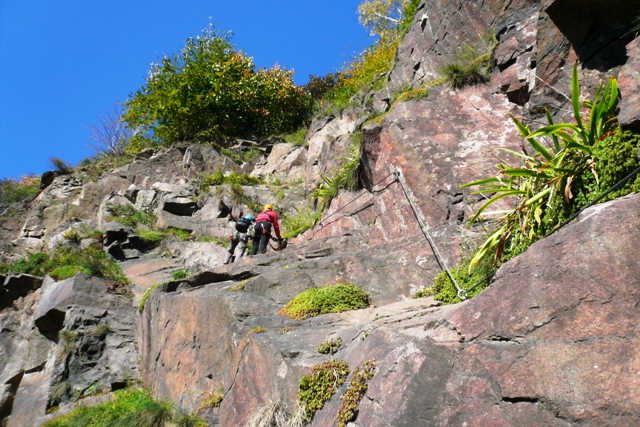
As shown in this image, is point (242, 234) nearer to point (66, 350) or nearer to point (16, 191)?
point (66, 350)

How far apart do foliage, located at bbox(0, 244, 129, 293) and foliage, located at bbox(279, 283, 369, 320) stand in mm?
8243

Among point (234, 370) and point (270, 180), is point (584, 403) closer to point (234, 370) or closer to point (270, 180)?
point (234, 370)

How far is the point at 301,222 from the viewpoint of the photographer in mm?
14102

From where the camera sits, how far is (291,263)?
9.62m

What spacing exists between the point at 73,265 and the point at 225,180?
6.69 meters

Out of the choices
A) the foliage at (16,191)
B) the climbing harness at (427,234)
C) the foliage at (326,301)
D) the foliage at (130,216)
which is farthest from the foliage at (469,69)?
the foliage at (16,191)

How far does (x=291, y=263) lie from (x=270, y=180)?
11653 mm

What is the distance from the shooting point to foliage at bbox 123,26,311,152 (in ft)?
87.8

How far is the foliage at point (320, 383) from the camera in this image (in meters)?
4.73

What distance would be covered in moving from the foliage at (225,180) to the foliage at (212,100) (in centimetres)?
579

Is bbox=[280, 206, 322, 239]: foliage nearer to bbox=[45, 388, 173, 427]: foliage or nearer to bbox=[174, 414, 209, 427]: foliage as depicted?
bbox=[45, 388, 173, 427]: foliage

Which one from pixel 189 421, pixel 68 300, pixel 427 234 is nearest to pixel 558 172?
pixel 427 234

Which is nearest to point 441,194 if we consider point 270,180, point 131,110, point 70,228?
point 270,180

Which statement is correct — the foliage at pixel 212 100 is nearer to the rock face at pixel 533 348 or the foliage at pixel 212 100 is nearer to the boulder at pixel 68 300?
the boulder at pixel 68 300
